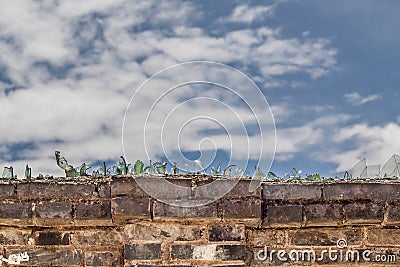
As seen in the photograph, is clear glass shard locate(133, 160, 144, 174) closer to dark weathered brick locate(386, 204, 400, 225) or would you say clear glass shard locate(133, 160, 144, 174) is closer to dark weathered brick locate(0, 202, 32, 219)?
dark weathered brick locate(0, 202, 32, 219)

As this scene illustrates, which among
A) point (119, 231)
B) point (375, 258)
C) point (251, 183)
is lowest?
point (375, 258)

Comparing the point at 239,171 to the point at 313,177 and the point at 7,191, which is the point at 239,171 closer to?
the point at 313,177

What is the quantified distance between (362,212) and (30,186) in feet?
6.47

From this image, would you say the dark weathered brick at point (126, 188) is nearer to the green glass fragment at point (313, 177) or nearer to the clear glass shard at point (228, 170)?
the clear glass shard at point (228, 170)

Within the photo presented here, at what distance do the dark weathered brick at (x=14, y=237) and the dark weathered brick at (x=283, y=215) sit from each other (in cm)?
144

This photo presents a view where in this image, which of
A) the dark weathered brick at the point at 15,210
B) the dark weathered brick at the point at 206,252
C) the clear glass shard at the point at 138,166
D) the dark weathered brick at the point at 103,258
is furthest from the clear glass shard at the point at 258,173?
the dark weathered brick at the point at 15,210

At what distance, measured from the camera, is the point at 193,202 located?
3092 millimetres

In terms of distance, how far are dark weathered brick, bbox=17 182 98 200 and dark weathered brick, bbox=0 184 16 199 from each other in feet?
0.12

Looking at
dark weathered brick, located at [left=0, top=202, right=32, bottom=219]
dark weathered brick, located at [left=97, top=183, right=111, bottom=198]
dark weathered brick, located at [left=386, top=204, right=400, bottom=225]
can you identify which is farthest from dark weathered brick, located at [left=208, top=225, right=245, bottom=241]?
dark weathered brick, located at [left=0, top=202, right=32, bottom=219]

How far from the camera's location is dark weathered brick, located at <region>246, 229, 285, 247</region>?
331 centimetres

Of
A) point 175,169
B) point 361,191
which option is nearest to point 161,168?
point 175,169

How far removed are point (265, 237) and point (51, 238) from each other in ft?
4.19

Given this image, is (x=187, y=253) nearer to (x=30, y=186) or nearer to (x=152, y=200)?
(x=152, y=200)

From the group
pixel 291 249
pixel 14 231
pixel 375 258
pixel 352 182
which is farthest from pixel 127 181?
pixel 375 258
